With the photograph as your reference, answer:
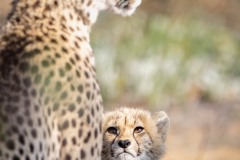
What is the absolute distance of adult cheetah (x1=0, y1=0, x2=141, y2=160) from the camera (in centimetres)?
504

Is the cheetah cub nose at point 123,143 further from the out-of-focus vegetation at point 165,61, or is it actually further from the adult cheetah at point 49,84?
the out-of-focus vegetation at point 165,61

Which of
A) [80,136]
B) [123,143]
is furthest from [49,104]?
[123,143]

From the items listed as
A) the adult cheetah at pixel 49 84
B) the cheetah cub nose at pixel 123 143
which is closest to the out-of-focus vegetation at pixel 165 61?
the cheetah cub nose at pixel 123 143

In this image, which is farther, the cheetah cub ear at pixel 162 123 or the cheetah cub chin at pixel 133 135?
the cheetah cub ear at pixel 162 123

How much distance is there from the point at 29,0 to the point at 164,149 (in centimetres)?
152

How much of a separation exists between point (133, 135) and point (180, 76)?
722cm

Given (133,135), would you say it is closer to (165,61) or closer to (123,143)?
(123,143)

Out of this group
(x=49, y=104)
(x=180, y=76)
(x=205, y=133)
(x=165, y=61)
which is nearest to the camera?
(x=49, y=104)

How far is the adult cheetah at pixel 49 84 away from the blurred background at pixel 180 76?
6752 mm

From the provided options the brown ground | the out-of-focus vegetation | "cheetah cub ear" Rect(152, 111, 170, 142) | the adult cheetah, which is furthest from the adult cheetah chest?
the out-of-focus vegetation

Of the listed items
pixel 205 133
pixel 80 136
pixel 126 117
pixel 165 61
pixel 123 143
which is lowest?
pixel 80 136

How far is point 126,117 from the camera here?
6.35 m

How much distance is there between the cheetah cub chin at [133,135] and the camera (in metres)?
6.21

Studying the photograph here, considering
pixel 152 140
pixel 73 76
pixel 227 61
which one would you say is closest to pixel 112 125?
pixel 152 140
